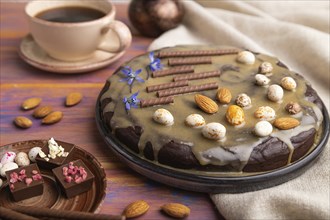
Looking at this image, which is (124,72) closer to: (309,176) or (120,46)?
(120,46)

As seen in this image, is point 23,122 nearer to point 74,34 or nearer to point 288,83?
point 74,34

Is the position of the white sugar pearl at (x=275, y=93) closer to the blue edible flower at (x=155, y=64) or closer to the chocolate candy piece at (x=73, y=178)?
the blue edible flower at (x=155, y=64)

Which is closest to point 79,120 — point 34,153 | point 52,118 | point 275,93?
point 52,118

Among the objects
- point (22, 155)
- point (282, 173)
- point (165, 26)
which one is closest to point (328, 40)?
point (165, 26)

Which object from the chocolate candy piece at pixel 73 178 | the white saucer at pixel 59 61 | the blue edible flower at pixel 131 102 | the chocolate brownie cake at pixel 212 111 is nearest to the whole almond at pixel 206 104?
the chocolate brownie cake at pixel 212 111

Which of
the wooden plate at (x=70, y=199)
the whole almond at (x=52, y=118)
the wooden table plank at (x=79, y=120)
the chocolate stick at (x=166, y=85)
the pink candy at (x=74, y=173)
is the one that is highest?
the chocolate stick at (x=166, y=85)
